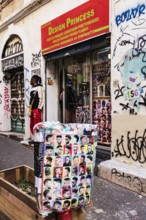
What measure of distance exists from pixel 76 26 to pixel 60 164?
4.37 meters

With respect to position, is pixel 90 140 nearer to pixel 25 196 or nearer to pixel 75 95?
pixel 25 196

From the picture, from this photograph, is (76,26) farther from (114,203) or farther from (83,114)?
(114,203)

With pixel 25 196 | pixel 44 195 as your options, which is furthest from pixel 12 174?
pixel 44 195

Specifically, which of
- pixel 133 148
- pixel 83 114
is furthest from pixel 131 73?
pixel 83 114

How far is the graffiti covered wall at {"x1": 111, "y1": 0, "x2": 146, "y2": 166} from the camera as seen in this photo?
13.5 feet

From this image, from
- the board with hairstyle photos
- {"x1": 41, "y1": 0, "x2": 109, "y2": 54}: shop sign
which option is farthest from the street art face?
the board with hairstyle photos

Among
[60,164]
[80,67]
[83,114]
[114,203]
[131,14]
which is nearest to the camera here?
[60,164]

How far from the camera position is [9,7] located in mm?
8844

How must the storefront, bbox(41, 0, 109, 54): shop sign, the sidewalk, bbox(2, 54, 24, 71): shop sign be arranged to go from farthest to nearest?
bbox(2, 54, 24, 71): shop sign, the storefront, bbox(41, 0, 109, 54): shop sign, the sidewalk

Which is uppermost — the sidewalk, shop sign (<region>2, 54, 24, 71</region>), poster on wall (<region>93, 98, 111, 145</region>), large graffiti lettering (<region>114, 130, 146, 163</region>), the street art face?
shop sign (<region>2, 54, 24, 71</region>)

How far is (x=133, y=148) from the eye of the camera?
4266 millimetres

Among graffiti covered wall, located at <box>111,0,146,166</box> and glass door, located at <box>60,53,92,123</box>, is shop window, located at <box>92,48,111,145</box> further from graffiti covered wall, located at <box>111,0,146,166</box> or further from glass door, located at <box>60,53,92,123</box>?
graffiti covered wall, located at <box>111,0,146,166</box>

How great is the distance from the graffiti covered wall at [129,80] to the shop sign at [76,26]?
1.29 feet

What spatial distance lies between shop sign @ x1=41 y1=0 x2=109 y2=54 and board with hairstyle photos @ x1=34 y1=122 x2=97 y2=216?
10.9 ft
